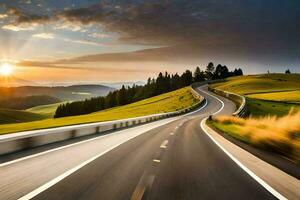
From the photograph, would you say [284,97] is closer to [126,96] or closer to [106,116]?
[106,116]

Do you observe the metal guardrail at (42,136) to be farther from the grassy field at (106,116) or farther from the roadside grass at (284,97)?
the roadside grass at (284,97)

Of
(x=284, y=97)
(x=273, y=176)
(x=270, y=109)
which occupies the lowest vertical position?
(x=270, y=109)

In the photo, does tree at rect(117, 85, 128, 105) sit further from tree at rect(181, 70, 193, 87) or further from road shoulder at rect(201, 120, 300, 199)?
road shoulder at rect(201, 120, 300, 199)

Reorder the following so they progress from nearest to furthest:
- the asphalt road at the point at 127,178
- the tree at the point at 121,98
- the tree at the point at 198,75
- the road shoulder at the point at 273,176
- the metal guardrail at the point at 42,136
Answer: the asphalt road at the point at 127,178
the road shoulder at the point at 273,176
the metal guardrail at the point at 42,136
the tree at the point at 121,98
the tree at the point at 198,75

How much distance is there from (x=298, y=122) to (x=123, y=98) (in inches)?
6297

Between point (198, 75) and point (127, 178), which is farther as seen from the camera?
point (198, 75)

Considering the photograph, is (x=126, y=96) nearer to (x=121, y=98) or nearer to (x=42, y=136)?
(x=121, y=98)

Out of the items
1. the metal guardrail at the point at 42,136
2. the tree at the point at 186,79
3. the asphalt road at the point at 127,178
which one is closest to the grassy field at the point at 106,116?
the metal guardrail at the point at 42,136

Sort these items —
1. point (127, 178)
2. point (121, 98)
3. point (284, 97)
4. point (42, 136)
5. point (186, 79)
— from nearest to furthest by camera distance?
point (127, 178) < point (42, 136) < point (284, 97) < point (121, 98) < point (186, 79)

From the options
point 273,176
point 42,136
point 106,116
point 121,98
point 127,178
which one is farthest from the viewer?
point 121,98

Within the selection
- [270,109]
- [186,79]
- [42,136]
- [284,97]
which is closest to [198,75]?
[186,79]

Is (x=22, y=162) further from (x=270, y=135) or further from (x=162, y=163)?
(x=270, y=135)

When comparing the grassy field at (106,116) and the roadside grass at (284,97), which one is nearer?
the grassy field at (106,116)

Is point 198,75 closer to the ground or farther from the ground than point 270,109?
farther from the ground
